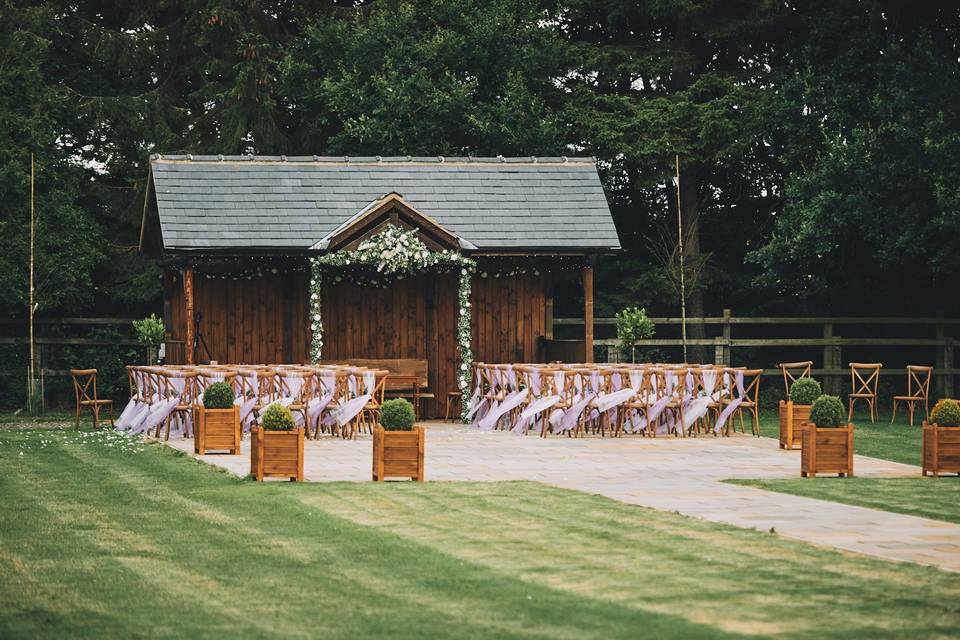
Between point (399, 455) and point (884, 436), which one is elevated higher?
point (399, 455)

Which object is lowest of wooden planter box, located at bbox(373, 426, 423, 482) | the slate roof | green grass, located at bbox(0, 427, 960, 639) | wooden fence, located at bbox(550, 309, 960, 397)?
green grass, located at bbox(0, 427, 960, 639)

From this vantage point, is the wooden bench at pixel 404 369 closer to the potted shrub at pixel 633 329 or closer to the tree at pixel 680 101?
the potted shrub at pixel 633 329

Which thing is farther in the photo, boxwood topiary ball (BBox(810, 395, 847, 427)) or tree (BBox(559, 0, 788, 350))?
tree (BBox(559, 0, 788, 350))

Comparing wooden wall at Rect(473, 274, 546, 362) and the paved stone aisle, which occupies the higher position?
wooden wall at Rect(473, 274, 546, 362)

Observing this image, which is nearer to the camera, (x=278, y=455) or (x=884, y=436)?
(x=278, y=455)

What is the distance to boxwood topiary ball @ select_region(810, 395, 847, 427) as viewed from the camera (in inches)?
557

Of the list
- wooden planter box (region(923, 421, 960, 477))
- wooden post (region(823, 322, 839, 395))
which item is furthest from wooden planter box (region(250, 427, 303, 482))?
wooden post (region(823, 322, 839, 395))

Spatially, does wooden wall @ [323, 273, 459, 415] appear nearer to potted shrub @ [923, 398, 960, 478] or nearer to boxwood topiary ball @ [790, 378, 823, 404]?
boxwood topiary ball @ [790, 378, 823, 404]

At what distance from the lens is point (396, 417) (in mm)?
13297

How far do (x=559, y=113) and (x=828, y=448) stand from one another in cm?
1600

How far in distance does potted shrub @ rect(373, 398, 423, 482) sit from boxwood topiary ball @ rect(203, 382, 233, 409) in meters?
3.47

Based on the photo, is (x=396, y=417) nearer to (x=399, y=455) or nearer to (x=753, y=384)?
(x=399, y=455)

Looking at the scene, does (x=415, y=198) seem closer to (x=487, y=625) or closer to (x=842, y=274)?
(x=842, y=274)

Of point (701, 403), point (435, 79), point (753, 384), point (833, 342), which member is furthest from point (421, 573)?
point (435, 79)
